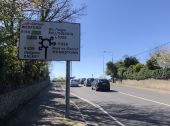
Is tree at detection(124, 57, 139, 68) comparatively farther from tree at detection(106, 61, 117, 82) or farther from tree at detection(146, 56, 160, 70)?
tree at detection(146, 56, 160, 70)

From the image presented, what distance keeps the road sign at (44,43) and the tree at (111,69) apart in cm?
7537

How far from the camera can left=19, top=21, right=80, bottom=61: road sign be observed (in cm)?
1903

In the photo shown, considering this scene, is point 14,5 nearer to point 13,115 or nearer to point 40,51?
point 40,51

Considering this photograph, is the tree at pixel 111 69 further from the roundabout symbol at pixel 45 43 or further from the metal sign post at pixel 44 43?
the roundabout symbol at pixel 45 43

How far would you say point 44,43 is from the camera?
62.5 ft

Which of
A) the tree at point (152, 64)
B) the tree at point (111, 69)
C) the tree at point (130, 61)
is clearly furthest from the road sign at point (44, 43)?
the tree at point (111, 69)

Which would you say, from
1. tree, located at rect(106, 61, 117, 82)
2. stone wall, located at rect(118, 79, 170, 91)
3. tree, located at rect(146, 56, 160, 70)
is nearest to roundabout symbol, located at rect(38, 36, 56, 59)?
stone wall, located at rect(118, 79, 170, 91)

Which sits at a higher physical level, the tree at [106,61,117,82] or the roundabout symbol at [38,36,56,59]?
the tree at [106,61,117,82]

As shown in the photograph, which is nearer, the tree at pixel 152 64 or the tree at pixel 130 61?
the tree at pixel 152 64

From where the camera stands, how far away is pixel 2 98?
17.3 metres

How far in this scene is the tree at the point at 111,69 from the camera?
9481cm

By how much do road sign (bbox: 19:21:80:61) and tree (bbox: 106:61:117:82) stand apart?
247 ft

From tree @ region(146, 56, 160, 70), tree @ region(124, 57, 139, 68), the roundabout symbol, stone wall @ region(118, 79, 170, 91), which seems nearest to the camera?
the roundabout symbol

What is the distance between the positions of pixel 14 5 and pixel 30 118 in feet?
16.0
